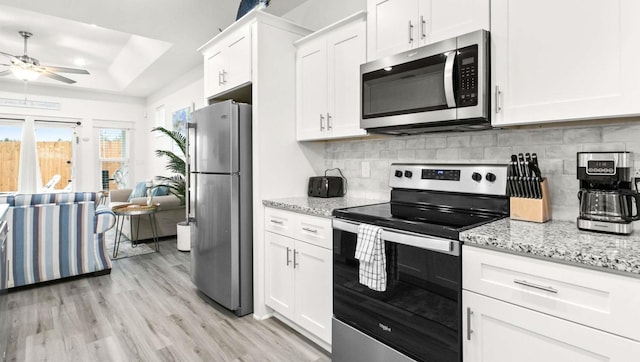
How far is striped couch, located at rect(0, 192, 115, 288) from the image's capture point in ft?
10.4

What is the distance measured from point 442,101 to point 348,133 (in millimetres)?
751

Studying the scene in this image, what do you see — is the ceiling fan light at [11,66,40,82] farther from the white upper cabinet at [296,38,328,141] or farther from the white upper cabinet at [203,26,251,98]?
the white upper cabinet at [296,38,328,141]

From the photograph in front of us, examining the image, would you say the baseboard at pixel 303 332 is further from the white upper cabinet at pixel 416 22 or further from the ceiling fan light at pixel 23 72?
the ceiling fan light at pixel 23 72

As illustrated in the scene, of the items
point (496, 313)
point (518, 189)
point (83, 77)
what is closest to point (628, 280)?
point (496, 313)

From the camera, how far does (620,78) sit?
4.11 feet

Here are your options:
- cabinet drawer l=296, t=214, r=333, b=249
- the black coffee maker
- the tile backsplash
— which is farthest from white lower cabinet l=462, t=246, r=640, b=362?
cabinet drawer l=296, t=214, r=333, b=249

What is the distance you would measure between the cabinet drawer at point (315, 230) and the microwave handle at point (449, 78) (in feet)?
3.06

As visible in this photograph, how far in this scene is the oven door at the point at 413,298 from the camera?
1398 mm

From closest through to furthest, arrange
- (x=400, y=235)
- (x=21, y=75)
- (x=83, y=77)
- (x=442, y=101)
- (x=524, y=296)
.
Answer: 1. (x=524, y=296)
2. (x=400, y=235)
3. (x=442, y=101)
4. (x=21, y=75)
5. (x=83, y=77)

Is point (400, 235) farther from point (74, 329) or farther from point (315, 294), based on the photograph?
point (74, 329)

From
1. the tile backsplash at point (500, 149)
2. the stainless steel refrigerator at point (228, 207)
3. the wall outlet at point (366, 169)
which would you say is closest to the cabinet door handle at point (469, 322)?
the tile backsplash at point (500, 149)

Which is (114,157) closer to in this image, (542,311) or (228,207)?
(228,207)

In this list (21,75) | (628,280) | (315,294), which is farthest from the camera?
(21,75)

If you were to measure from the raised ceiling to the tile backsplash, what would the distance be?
1.75 m
